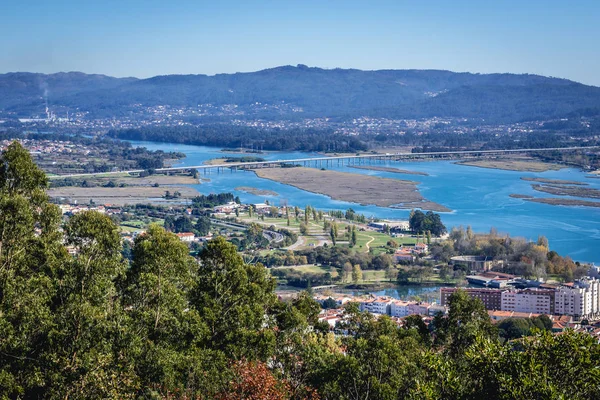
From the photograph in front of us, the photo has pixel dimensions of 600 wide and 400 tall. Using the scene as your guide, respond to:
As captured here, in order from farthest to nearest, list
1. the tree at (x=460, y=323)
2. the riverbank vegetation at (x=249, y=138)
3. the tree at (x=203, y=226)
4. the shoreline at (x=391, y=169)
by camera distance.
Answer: the riverbank vegetation at (x=249, y=138), the shoreline at (x=391, y=169), the tree at (x=203, y=226), the tree at (x=460, y=323)

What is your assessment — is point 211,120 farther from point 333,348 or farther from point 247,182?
point 333,348

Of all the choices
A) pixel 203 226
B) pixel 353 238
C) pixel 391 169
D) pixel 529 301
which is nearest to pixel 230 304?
pixel 529 301

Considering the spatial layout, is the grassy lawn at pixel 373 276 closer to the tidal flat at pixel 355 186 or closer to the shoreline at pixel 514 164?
the tidal flat at pixel 355 186

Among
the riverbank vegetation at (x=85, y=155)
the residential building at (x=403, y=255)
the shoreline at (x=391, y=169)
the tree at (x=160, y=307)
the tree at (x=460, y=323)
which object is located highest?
the tree at (x=160, y=307)

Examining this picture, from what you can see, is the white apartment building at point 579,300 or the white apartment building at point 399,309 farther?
the white apartment building at point 579,300

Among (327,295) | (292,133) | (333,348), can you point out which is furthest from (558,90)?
(333,348)

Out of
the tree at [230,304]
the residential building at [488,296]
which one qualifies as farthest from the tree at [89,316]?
the residential building at [488,296]

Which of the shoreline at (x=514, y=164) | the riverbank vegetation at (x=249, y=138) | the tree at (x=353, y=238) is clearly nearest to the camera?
the tree at (x=353, y=238)
